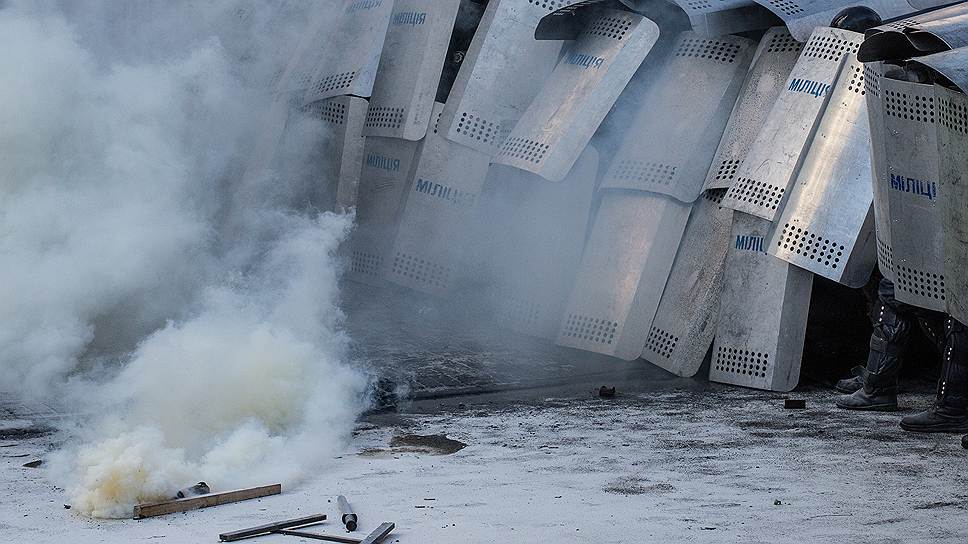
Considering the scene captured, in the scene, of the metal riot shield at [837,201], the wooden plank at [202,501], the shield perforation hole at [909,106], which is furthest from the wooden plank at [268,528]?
the metal riot shield at [837,201]

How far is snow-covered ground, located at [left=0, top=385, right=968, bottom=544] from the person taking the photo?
4.44 meters

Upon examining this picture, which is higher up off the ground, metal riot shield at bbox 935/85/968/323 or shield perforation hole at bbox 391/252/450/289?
shield perforation hole at bbox 391/252/450/289

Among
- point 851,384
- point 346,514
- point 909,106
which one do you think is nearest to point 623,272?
point 851,384

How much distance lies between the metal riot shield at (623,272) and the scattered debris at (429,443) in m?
1.95

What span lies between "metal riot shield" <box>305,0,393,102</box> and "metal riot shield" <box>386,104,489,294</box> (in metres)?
0.64

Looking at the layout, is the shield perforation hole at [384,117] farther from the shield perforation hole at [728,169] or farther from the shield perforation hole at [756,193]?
the shield perforation hole at [756,193]

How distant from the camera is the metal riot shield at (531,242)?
8047 mm

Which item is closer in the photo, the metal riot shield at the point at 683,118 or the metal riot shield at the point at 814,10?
the metal riot shield at the point at 814,10

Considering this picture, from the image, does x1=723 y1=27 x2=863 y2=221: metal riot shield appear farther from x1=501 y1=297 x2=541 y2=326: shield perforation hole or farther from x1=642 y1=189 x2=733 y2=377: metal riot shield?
x1=501 y1=297 x2=541 y2=326: shield perforation hole

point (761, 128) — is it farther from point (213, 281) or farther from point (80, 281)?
point (80, 281)

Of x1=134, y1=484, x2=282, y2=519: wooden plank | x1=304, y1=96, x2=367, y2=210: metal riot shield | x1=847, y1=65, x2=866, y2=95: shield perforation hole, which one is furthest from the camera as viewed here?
x1=304, y1=96, x2=367, y2=210: metal riot shield

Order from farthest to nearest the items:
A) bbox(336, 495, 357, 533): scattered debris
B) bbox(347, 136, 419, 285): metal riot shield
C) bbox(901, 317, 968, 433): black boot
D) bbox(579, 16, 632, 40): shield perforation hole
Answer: bbox(347, 136, 419, 285): metal riot shield, bbox(579, 16, 632, 40): shield perforation hole, bbox(901, 317, 968, 433): black boot, bbox(336, 495, 357, 533): scattered debris

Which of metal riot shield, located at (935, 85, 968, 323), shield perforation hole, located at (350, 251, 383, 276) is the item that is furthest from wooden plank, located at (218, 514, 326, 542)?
shield perforation hole, located at (350, 251, 383, 276)

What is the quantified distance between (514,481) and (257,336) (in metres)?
1.50
